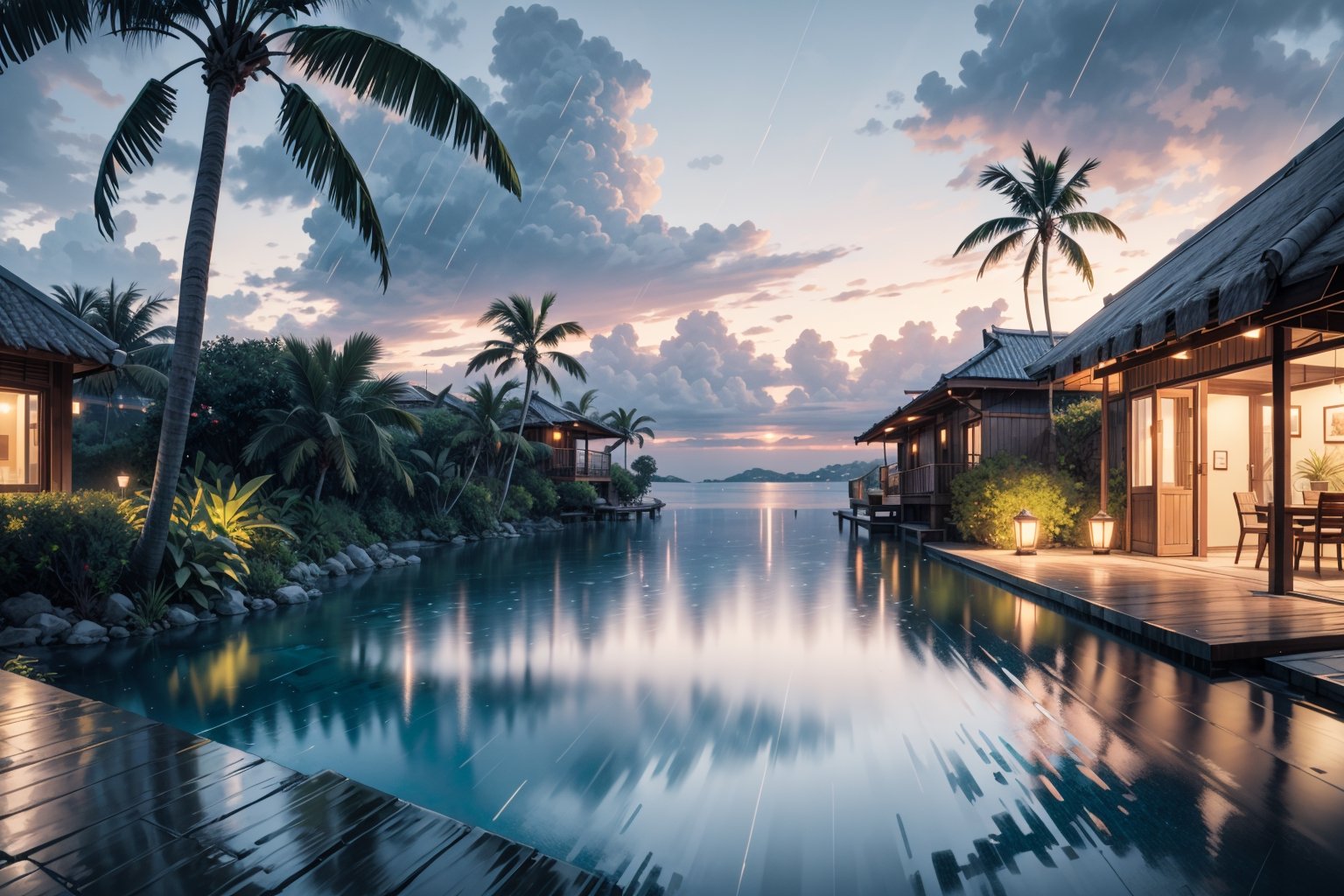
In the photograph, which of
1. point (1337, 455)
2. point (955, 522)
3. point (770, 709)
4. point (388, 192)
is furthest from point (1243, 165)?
point (388, 192)

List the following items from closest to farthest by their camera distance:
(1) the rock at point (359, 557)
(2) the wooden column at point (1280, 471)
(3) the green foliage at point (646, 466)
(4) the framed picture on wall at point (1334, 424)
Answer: (2) the wooden column at point (1280, 471)
(4) the framed picture on wall at point (1334, 424)
(1) the rock at point (359, 557)
(3) the green foliage at point (646, 466)

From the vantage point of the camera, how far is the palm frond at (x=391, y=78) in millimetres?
7367

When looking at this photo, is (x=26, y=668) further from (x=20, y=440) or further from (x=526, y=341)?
(x=526, y=341)

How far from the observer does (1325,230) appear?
5.81 meters

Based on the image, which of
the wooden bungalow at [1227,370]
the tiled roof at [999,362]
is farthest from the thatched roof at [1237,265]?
the tiled roof at [999,362]

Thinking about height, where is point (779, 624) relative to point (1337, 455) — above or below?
below

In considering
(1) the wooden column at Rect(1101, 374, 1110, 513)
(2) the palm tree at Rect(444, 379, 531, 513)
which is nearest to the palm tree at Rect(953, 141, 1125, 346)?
(1) the wooden column at Rect(1101, 374, 1110, 513)

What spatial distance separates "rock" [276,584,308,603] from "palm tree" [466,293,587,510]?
1344 cm

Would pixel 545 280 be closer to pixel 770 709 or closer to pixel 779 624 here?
pixel 779 624

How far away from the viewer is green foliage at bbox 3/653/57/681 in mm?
5859

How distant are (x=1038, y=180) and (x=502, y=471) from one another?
2077 centimetres

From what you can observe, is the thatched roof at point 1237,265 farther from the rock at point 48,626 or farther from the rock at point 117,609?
the rock at point 48,626

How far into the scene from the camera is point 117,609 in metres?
7.55

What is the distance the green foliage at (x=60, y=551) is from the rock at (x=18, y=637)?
0.55 m
